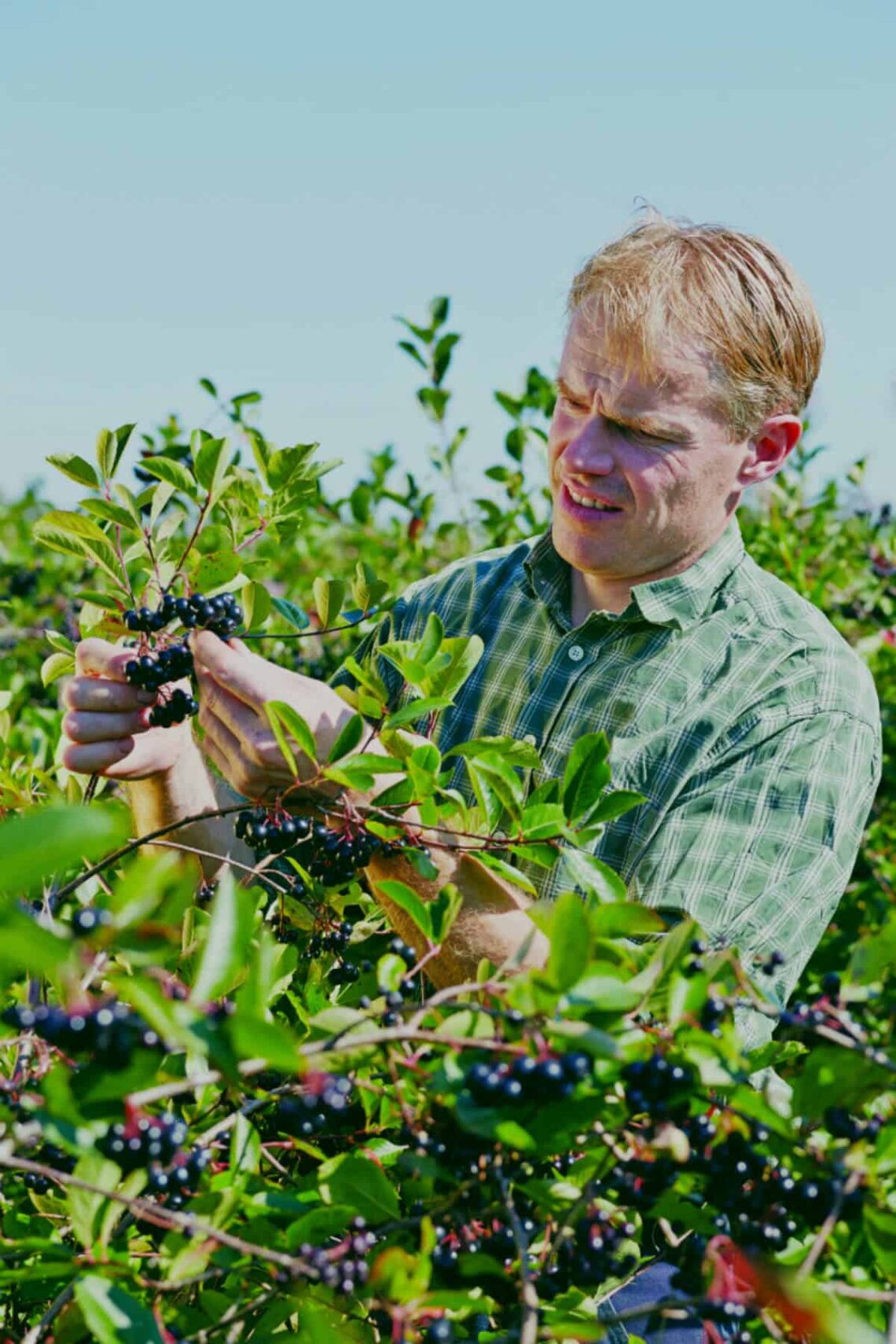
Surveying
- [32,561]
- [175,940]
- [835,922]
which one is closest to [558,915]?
[175,940]

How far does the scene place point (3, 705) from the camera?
1955mm

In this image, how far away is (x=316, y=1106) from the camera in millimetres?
1204

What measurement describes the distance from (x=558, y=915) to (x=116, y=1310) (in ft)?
1.51

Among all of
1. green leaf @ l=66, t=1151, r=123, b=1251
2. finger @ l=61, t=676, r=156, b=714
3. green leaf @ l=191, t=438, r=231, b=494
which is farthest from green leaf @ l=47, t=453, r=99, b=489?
green leaf @ l=66, t=1151, r=123, b=1251

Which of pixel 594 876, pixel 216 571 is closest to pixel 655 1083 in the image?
pixel 594 876

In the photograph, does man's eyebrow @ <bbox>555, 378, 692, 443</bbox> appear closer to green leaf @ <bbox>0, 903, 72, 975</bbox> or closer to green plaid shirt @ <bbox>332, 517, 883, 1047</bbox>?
green plaid shirt @ <bbox>332, 517, 883, 1047</bbox>

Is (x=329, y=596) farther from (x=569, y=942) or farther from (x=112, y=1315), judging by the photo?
(x=112, y=1315)

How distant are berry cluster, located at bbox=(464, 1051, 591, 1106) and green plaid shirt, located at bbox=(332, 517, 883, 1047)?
79cm

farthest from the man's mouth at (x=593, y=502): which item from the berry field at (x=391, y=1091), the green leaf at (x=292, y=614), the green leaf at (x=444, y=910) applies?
the green leaf at (x=444, y=910)

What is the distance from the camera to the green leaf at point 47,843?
692mm

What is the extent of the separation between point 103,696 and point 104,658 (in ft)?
0.18

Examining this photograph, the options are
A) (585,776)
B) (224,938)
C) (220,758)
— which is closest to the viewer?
(224,938)

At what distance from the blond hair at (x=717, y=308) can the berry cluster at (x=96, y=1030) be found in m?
1.71

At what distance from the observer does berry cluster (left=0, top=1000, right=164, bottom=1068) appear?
39.7 inches
